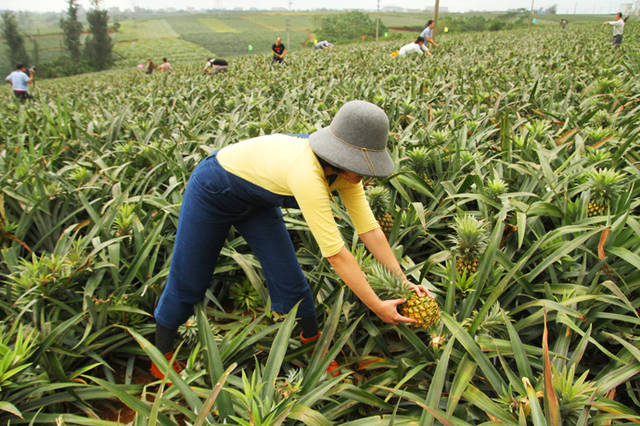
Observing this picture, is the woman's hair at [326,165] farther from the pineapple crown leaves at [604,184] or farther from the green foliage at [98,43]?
the green foliage at [98,43]

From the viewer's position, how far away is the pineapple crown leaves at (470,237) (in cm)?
147

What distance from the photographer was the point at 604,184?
175 cm

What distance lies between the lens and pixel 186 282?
→ 1.57 metres

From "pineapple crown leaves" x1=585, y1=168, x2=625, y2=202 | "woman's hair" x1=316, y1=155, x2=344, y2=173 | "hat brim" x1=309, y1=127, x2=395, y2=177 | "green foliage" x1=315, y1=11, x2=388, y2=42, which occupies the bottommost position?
"pineapple crown leaves" x1=585, y1=168, x2=625, y2=202

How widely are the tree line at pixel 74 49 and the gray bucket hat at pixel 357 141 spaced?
4789cm

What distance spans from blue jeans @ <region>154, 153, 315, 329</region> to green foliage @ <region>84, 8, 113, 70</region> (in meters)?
48.1

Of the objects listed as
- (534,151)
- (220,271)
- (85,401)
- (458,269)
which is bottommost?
(85,401)

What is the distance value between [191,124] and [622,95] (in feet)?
15.0

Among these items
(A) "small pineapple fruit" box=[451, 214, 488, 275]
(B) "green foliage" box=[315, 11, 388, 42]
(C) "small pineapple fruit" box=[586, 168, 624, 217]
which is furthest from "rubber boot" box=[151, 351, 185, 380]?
(B) "green foliage" box=[315, 11, 388, 42]

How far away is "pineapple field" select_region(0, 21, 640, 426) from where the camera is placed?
122 cm

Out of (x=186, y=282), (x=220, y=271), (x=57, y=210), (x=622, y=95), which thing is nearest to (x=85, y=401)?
(x=186, y=282)

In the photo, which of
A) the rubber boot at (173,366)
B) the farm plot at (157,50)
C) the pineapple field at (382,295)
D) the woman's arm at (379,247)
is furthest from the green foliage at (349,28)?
the rubber boot at (173,366)

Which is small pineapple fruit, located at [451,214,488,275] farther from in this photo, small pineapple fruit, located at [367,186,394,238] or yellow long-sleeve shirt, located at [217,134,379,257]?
small pineapple fruit, located at [367,186,394,238]

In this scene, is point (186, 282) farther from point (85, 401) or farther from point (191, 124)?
point (191, 124)
